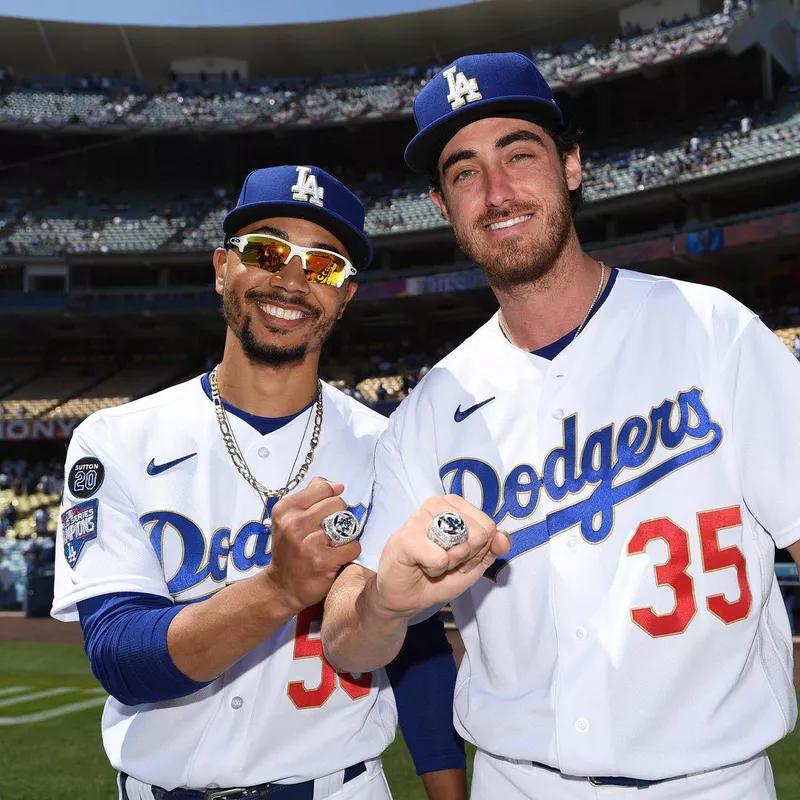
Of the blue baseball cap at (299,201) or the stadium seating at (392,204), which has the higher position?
the stadium seating at (392,204)

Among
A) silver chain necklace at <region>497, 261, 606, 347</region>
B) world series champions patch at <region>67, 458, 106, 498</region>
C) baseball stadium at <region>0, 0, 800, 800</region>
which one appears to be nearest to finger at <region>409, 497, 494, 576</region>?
silver chain necklace at <region>497, 261, 606, 347</region>

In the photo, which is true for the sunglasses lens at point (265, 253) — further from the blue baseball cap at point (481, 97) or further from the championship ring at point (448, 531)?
the championship ring at point (448, 531)

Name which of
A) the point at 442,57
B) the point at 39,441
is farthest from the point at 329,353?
the point at 442,57

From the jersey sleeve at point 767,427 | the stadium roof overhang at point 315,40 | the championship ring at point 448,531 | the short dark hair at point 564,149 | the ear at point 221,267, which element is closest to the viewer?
the championship ring at point 448,531

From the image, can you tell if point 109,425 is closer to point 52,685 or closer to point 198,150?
point 52,685

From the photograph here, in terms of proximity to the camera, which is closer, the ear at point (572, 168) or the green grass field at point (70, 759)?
the ear at point (572, 168)

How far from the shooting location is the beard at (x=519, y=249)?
7.98 feet

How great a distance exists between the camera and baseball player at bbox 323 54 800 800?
6.79ft

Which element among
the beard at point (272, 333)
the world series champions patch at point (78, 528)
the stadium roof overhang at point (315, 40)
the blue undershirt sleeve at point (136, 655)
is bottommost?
the blue undershirt sleeve at point (136, 655)

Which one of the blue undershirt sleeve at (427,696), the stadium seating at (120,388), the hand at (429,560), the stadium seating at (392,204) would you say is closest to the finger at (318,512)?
the hand at (429,560)

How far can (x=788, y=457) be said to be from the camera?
205cm

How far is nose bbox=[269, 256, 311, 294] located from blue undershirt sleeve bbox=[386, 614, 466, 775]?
1163 millimetres

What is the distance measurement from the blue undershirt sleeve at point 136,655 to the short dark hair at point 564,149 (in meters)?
1.55

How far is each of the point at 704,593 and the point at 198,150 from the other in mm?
38896
